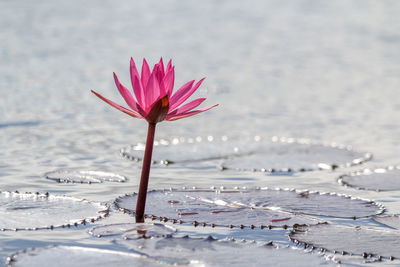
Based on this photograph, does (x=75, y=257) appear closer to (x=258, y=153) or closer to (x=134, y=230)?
(x=134, y=230)

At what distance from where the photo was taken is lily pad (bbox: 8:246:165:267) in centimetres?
215

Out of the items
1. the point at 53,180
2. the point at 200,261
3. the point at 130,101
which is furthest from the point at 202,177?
the point at 200,261

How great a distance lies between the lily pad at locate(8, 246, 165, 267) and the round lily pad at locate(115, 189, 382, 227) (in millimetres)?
564

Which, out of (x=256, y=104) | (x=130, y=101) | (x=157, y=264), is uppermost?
(x=256, y=104)

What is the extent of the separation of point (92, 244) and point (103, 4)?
39.1ft

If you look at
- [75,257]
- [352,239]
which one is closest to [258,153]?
[352,239]

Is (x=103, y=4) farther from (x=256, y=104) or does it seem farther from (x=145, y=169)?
(x=145, y=169)

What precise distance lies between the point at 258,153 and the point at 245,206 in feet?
4.52

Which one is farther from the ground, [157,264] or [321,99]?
[321,99]

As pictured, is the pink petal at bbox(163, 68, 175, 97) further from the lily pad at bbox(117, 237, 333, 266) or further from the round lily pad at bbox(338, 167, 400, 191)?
the round lily pad at bbox(338, 167, 400, 191)

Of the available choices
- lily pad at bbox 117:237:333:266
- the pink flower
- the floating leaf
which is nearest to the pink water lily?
the pink flower

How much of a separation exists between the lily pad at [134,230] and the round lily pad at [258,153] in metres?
1.46

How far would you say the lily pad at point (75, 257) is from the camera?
7.06ft

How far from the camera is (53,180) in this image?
354 cm
